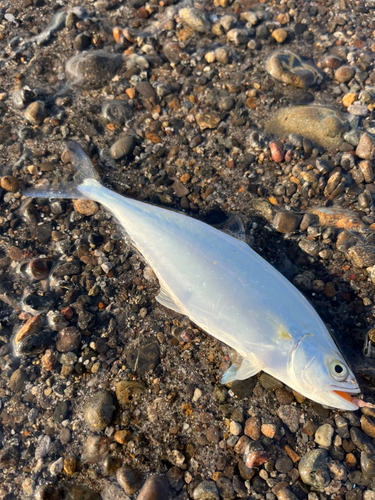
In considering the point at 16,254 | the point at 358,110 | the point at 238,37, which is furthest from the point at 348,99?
the point at 16,254

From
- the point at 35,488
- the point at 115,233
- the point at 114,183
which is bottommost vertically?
the point at 35,488

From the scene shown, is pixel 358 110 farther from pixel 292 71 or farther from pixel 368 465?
pixel 368 465

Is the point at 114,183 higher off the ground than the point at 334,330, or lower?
higher

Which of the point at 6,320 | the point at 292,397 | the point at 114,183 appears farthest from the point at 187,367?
the point at 114,183

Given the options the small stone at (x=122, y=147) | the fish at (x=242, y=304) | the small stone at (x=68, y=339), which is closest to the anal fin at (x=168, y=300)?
the fish at (x=242, y=304)

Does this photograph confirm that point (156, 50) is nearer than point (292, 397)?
No

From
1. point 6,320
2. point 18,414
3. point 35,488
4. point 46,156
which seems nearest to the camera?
point 35,488

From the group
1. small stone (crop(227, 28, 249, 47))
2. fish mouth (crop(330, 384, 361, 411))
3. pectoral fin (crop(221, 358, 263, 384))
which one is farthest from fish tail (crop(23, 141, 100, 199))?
fish mouth (crop(330, 384, 361, 411))

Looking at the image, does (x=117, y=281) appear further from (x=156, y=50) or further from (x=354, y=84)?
(x=354, y=84)
